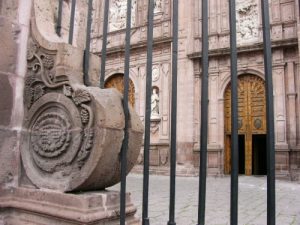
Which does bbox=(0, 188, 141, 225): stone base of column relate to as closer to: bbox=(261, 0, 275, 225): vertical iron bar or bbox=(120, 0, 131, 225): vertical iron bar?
bbox=(120, 0, 131, 225): vertical iron bar

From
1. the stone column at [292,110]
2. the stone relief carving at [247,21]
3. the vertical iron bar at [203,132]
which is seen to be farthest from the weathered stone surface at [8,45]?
the stone relief carving at [247,21]

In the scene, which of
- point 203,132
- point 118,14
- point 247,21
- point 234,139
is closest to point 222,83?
point 247,21

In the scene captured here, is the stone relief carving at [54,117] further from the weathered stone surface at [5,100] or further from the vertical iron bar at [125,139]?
the vertical iron bar at [125,139]

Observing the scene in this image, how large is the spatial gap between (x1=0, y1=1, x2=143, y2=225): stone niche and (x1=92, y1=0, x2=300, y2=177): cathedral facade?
12264mm

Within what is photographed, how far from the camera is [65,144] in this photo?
7.61 feet

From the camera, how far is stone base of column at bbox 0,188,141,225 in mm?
2094

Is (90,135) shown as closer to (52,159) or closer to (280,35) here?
(52,159)

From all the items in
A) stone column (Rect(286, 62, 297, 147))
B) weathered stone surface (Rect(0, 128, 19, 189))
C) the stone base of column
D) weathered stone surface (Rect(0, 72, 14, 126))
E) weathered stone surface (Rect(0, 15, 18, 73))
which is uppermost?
stone column (Rect(286, 62, 297, 147))

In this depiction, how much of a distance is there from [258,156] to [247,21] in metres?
7.29

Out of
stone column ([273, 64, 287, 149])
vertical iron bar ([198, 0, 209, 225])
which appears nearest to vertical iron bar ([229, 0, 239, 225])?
vertical iron bar ([198, 0, 209, 225])

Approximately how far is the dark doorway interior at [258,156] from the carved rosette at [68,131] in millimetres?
15970

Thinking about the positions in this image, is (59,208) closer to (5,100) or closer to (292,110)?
(5,100)

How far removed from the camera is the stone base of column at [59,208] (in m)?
2.09

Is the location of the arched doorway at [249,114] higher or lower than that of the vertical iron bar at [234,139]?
higher
